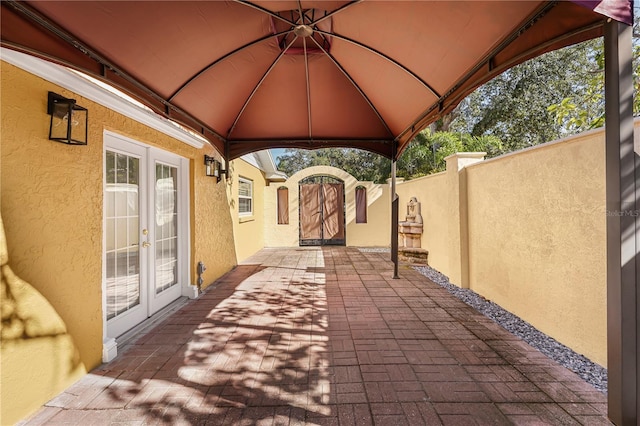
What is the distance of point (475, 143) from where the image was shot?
37.1ft

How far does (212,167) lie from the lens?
607 cm

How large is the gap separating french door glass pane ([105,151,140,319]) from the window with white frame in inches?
205

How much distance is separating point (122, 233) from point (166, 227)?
1065 mm

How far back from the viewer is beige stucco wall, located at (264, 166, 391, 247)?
12039mm

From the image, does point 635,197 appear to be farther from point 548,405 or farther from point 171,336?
point 171,336

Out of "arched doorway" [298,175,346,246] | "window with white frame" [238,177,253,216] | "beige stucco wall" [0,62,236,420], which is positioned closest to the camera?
"beige stucco wall" [0,62,236,420]

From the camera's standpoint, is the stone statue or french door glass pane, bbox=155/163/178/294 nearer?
french door glass pane, bbox=155/163/178/294

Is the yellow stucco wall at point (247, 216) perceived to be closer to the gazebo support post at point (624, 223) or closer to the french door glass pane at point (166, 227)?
the french door glass pane at point (166, 227)

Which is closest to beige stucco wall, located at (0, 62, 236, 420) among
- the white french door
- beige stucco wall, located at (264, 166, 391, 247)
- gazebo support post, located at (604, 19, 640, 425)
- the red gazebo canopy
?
the white french door

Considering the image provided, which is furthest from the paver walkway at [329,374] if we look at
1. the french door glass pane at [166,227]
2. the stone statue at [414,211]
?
the stone statue at [414,211]

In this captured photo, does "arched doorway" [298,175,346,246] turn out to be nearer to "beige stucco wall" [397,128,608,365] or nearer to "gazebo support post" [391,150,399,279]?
"gazebo support post" [391,150,399,279]

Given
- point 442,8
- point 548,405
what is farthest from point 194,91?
point 548,405

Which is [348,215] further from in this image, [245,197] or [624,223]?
Answer: [624,223]

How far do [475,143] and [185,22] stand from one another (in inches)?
433
